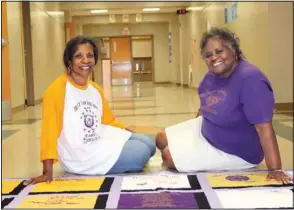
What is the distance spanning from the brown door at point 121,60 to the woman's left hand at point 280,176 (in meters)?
19.7

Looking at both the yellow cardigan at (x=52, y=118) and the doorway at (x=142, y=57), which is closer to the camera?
the yellow cardigan at (x=52, y=118)

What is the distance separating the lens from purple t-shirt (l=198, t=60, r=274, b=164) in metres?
2.16

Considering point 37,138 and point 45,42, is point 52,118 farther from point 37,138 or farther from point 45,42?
point 45,42

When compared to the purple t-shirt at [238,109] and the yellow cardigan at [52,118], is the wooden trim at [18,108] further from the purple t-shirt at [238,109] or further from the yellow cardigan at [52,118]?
the purple t-shirt at [238,109]

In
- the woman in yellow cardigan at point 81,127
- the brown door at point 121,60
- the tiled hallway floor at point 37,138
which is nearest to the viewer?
the woman in yellow cardigan at point 81,127

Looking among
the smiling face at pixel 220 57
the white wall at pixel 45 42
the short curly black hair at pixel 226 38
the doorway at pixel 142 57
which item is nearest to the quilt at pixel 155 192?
the smiling face at pixel 220 57

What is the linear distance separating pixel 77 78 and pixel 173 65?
16283 millimetres

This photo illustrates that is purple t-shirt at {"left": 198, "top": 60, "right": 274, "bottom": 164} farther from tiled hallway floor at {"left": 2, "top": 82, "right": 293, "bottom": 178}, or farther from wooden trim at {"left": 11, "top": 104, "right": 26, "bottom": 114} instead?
wooden trim at {"left": 11, "top": 104, "right": 26, "bottom": 114}

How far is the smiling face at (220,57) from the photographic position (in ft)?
7.54

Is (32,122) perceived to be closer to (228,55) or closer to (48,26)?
(228,55)

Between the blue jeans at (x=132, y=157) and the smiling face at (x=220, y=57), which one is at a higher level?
the smiling face at (x=220, y=57)

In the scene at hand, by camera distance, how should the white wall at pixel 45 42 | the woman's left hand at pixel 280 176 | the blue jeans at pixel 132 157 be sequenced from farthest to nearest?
the white wall at pixel 45 42 < the blue jeans at pixel 132 157 < the woman's left hand at pixel 280 176

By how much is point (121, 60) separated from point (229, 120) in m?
20.0

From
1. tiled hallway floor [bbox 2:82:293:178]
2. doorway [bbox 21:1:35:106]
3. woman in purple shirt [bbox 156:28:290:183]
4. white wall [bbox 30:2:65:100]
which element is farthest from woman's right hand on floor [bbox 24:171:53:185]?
white wall [bbox 30:2:65:100]
